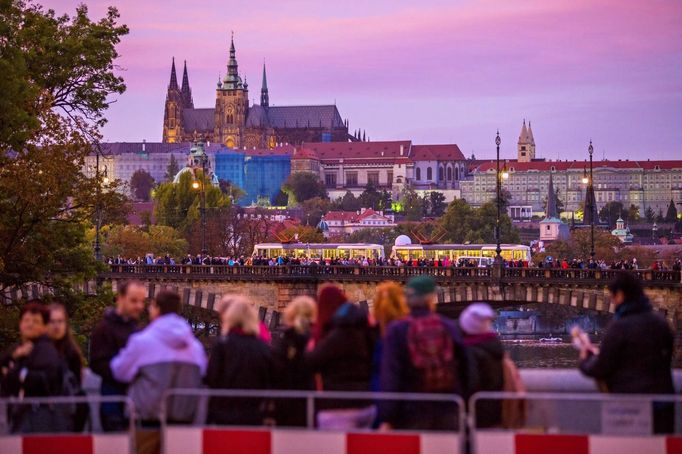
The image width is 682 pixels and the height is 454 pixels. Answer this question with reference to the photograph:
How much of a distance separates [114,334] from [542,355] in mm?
74844

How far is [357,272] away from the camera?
56531 mm

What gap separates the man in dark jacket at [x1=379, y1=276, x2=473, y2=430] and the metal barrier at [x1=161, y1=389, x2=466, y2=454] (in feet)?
0.97

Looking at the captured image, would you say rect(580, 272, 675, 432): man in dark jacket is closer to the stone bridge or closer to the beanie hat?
the beanie hat

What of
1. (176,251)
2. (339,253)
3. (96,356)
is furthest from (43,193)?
(176,251)

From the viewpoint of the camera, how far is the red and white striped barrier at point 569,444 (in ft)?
34.7

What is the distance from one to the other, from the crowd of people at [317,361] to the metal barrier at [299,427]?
0.06 ft

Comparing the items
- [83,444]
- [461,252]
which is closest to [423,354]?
[83,444]

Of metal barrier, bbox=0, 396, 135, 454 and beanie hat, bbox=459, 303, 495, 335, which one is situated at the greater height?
beanie hat, bbox=459, 303, 495, 335

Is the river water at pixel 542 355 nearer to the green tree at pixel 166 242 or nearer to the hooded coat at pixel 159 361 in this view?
the green tree at pixel 166 242

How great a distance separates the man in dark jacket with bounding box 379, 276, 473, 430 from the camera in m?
11.2

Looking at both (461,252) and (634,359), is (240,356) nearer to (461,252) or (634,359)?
(634,359)

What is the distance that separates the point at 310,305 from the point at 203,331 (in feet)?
207

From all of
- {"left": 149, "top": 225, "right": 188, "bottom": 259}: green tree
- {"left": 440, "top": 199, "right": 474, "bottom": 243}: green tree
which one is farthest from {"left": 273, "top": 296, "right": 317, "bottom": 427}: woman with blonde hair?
{"left": 440, "top": 199, "right": 474, "bottom": 243}: green tree

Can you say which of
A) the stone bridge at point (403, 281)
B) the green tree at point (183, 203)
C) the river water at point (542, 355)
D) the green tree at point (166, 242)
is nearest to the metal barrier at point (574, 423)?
the stone bridge at point (403, 281)
